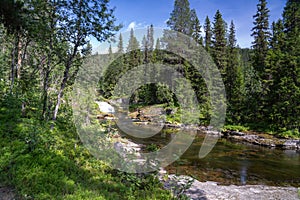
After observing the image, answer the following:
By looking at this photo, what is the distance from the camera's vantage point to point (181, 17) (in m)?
36.0

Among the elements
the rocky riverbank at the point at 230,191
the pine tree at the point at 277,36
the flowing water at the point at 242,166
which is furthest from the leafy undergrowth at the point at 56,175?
the pine tree at the point at 277,36

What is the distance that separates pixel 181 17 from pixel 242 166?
93.6 ft

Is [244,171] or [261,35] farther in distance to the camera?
[261,35]

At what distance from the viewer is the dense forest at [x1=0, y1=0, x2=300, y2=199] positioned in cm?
557

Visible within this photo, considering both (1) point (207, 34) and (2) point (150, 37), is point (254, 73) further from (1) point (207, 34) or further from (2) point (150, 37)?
(2) point (150, 37)

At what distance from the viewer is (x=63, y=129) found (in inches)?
440

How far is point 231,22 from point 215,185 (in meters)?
37.0

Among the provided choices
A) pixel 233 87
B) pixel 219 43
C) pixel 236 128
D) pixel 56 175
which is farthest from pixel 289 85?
pixel 56 175

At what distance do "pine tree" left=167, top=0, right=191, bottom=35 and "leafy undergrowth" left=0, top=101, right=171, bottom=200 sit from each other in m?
31.6

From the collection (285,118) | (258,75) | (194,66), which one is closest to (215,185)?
(285,118)

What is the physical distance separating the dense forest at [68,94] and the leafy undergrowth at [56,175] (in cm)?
2

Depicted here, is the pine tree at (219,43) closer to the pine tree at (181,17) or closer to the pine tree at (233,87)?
the pine tree at (233,87)

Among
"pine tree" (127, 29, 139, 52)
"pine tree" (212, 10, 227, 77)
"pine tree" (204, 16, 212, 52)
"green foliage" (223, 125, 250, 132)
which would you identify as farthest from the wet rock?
"pine tree" (127, 29, 139, 52)

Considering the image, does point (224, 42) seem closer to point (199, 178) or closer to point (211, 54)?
point (211, 54)
